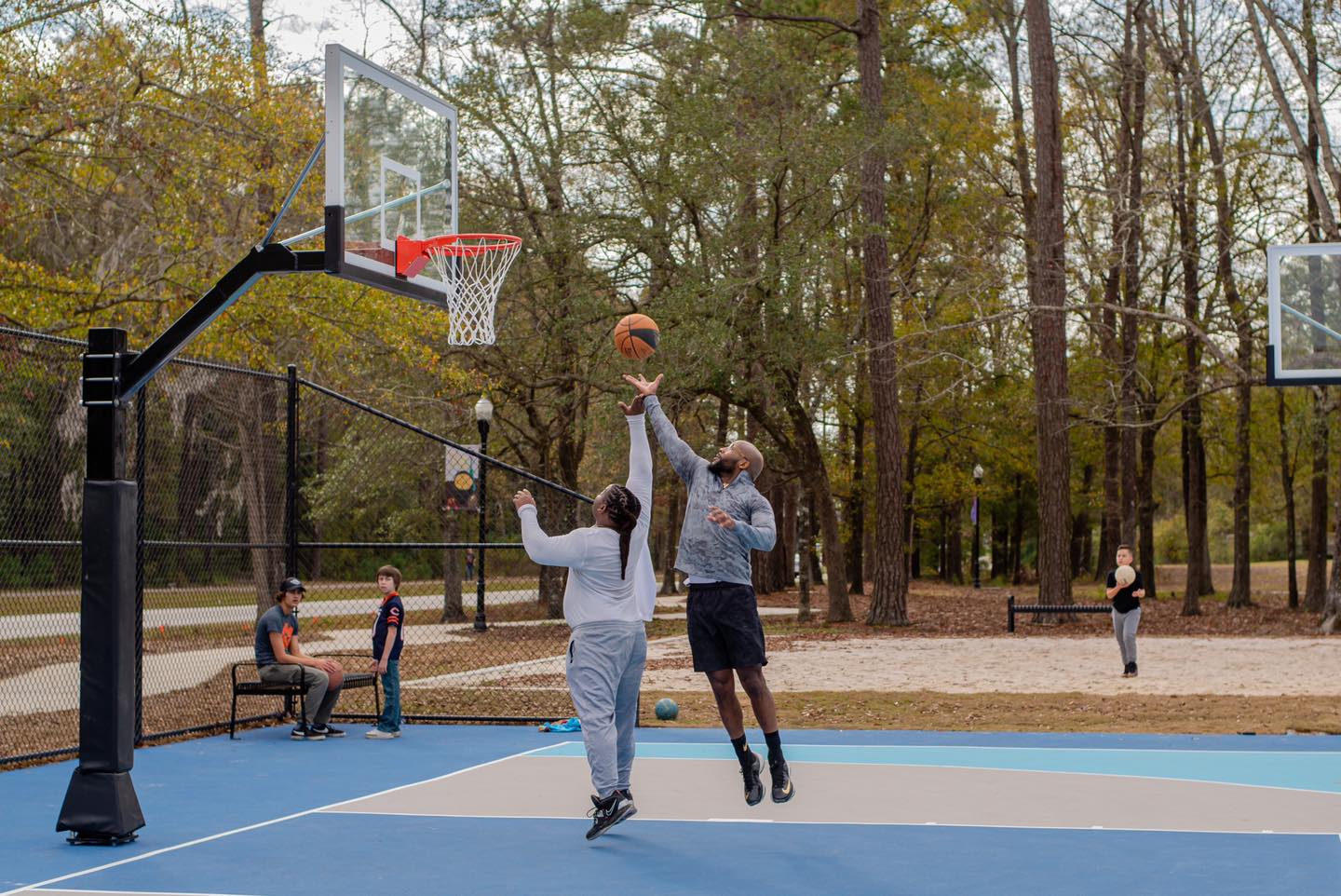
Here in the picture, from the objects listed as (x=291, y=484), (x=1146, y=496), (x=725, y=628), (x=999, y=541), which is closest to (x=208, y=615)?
(x=291, y=484)

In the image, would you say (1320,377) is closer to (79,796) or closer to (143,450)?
(143,450)

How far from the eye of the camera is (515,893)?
22.5 feet

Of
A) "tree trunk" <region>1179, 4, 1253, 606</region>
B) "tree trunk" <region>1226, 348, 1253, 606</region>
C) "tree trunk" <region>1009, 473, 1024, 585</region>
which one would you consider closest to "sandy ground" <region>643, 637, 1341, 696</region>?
"tree trunk" <region>1179, 4, 1253, 606</region>

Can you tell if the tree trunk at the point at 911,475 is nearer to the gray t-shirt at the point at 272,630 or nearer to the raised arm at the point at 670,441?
the gray t-shirt at the point at 272,630

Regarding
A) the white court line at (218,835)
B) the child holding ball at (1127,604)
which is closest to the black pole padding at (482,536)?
the white court line at (218,835)

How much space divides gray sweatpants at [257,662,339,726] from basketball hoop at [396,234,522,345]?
3502 millimetres

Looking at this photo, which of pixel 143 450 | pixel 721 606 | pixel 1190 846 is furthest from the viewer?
pixel 143 450

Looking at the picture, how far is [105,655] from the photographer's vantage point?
8242 mm

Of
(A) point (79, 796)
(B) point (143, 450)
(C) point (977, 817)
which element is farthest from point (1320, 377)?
(A) point (79, 796)

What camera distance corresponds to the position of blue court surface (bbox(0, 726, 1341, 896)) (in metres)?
7.14

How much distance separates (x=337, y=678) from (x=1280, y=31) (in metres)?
20.9

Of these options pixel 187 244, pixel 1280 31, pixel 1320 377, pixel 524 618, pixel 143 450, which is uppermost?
pixel 1280 31

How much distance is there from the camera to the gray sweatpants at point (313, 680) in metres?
12.9

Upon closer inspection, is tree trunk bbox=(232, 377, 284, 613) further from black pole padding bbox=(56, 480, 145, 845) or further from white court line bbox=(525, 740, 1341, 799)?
black pole padding bbox=(56, 480, 145, 845)
